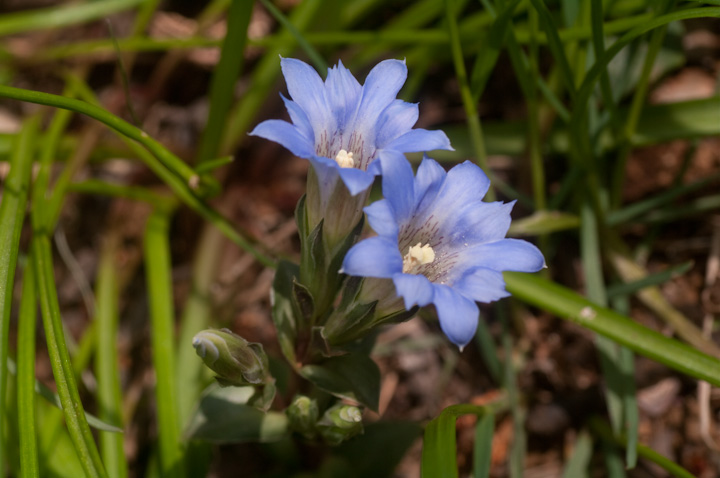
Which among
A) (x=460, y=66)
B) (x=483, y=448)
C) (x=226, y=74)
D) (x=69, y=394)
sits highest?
(x=226, y=74)

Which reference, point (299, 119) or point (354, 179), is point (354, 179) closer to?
point (354, 179)

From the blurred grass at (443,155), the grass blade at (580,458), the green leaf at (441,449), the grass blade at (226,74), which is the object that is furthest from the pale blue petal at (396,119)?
the grass blade at (580,458)

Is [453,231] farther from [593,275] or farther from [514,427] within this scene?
[514,427]

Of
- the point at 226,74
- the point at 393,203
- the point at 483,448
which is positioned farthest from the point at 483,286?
the point at 226,74

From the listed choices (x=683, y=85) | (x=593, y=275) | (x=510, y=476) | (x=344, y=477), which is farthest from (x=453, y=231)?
(x=683, y=85)

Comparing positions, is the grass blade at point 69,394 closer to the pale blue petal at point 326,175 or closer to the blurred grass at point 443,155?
the blurred grass at point 443,155

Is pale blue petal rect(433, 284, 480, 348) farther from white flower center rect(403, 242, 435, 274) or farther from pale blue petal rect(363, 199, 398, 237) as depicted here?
white flower center rect(403, 242, 435, 274)
